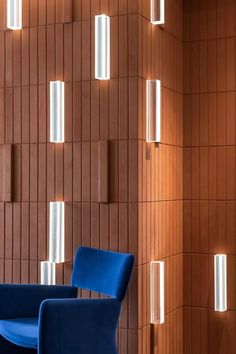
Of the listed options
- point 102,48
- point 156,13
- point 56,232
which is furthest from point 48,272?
point 156,13

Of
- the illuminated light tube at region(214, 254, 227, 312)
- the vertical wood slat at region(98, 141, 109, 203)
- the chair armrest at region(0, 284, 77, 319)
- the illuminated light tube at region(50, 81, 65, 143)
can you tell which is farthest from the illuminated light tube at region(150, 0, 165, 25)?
the chair armrest at region(0, 284, 77, 319)

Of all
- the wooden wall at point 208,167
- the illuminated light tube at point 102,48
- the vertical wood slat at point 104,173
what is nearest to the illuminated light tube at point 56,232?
the vertical wood slat at point 104,173

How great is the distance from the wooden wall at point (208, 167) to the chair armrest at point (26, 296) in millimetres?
1299

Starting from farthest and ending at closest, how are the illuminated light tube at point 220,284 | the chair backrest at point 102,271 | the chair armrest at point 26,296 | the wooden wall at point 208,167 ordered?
the wooden wall at point 208,167 < the illuminated light tube at point 220,284 < the chair armrest at point 26,296 < the chair backrest at point 102,271

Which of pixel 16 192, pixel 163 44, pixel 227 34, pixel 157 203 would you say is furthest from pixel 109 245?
pixel 227 34

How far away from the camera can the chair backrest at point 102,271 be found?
4.41 m

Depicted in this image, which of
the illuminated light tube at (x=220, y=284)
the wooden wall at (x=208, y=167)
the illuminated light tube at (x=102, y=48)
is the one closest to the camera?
the illuminated light tube at (x=102, y=48)

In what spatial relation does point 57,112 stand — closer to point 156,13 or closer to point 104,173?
point 104,173

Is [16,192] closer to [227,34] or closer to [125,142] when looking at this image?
[125,142]

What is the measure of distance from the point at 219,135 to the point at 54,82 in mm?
1460

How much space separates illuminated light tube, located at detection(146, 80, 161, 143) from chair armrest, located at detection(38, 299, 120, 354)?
1319 mm

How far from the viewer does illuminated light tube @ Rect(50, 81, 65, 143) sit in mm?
5098

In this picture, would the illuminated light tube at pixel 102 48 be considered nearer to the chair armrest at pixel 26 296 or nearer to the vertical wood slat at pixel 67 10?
the vertical wood slat at pixel 67 10

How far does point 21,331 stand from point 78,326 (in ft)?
1.44
